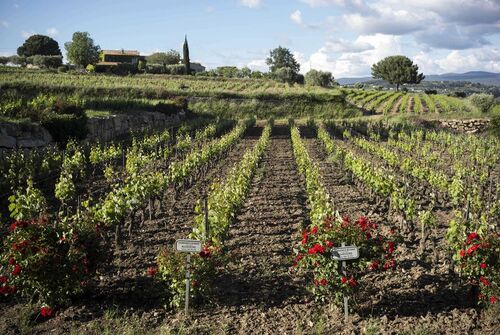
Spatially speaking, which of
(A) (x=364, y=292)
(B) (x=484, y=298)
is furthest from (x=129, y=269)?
(B) (x=484, y=298)

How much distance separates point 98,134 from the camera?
21.8 meters

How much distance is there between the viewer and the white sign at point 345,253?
18.4 feet

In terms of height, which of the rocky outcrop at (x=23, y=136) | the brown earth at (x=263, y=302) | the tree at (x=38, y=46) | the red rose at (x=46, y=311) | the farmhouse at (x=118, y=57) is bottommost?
the brown earth at (x=263, y=302)

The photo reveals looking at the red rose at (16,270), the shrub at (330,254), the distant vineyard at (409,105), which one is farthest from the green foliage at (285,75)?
the red rose at (16,270)

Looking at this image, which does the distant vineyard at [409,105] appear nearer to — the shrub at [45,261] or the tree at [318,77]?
the tree at [318,77]

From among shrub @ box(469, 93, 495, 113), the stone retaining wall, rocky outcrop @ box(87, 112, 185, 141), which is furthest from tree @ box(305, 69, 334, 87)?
rocky outcrop @ box(87, 112, 185, 141)

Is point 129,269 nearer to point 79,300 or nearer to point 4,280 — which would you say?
point 79,300

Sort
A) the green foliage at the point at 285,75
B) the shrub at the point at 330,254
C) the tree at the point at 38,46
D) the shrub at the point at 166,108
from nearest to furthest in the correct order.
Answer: the shrub at the point at 330,254 → the shrub at the point at 166,108 → the green foliage at the point at 285,75 → the tree at the point at 38,46

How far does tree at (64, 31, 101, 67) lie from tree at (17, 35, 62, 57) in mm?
12134

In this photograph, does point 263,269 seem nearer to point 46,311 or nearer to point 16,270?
point 46,311

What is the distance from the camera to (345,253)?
222 inches

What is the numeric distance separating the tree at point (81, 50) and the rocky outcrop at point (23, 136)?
189ft

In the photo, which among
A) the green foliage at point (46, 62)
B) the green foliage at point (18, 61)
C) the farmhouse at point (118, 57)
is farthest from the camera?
the farmhouse at point (118, 57)

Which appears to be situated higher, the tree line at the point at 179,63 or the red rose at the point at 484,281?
the tree line at the point at 179,63
